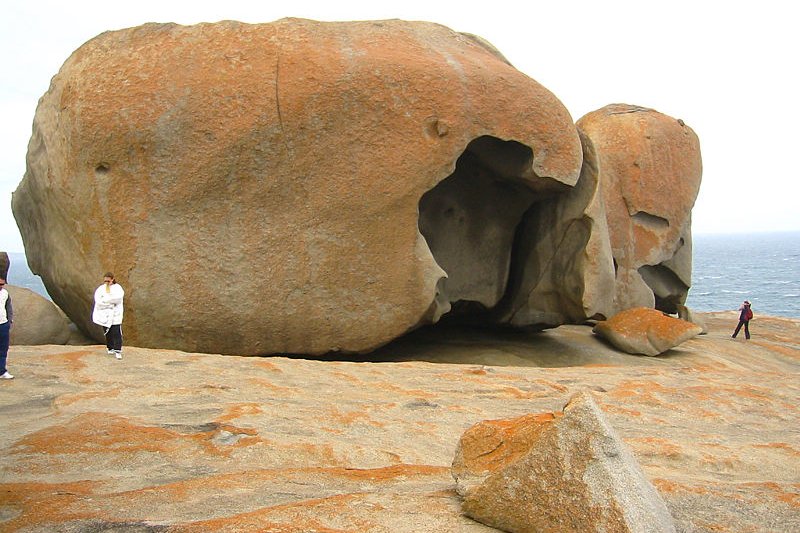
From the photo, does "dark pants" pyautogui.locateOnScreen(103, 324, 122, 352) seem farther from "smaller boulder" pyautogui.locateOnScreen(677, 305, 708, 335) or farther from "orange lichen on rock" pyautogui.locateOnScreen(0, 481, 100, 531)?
"smaller boulder" pyautogui.locateOnScreen(677, 305, 708, 335)

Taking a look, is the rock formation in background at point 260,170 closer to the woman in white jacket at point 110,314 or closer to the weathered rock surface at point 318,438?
the woman in white jacket at point 110,314

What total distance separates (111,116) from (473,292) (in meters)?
4.94

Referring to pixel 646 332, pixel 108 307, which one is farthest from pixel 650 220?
pixel 108 307

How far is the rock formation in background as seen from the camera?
7.73 metres

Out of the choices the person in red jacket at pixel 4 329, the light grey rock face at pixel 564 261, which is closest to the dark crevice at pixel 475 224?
the light grey rock face at pixel 564 261

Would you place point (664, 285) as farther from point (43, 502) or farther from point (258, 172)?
point (43, 502)

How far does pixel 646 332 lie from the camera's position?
33.8ft

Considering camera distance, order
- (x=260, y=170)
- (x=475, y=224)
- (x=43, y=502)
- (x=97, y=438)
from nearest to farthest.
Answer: (x=43, y=502) < (x=97, y=438) < (x=260, y=170) < (x=475, y=224)

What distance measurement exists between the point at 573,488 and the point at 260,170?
5.80 metres

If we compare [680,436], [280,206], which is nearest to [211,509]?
[680,436]

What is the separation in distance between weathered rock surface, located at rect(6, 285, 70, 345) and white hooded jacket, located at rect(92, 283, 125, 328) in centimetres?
213

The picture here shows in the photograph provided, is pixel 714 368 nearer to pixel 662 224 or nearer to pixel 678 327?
pixel 678 327

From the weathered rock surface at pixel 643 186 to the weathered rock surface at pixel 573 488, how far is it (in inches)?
374

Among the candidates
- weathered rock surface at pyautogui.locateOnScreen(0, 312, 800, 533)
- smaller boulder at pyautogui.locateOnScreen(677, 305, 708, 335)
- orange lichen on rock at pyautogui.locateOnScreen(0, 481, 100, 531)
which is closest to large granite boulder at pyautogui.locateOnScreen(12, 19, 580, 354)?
weathered rock surface at pyautogui.locateOnScreen(0, 312, 800, 533)
